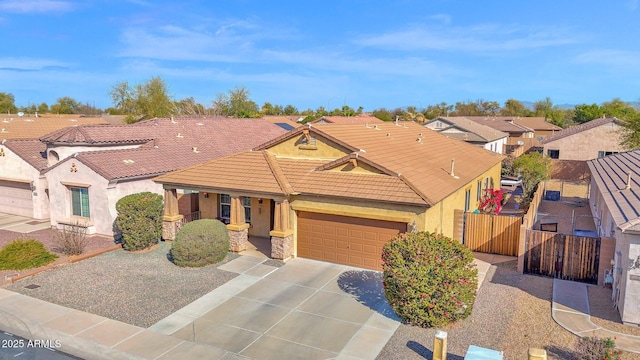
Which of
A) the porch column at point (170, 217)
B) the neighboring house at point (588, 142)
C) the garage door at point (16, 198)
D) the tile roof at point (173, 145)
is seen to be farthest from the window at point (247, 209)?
the neighboring house at point (588, 142)

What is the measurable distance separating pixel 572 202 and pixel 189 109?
196 ft

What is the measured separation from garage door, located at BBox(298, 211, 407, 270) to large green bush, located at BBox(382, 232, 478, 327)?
3.92 meters

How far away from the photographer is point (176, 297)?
14734 mm

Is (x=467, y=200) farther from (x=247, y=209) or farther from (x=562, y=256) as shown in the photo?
(x=247, y=209)

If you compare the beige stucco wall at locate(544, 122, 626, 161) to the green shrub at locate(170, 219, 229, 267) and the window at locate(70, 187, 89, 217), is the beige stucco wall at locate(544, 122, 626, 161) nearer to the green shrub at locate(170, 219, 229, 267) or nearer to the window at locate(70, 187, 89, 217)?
the green shrub at locate(170, 219, 229, 267)

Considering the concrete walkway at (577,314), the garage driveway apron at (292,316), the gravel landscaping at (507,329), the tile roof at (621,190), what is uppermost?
the tile roof at (621,190)

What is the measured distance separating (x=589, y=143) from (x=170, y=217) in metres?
40.7

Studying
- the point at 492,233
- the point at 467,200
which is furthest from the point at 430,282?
the point at 467,200

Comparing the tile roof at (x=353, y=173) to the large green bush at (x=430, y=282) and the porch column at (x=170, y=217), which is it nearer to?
the porch column at (x=170, y=217)

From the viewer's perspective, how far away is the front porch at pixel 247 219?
59.9 feet

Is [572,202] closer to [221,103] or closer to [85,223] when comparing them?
[85,223]

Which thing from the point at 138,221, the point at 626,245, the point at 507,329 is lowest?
the point at 507,329

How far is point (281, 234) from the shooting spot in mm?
18016

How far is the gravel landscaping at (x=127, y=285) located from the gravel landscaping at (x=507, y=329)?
6.90 m
